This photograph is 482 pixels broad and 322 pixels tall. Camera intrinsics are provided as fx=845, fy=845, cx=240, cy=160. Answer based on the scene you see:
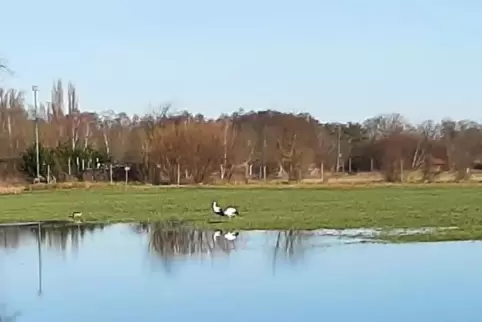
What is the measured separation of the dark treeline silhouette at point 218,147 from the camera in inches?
1877

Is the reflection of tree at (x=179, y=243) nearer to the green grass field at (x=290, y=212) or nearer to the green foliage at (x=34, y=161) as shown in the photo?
the green grass field at (x=290, y=212)

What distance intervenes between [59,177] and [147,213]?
79.5ft

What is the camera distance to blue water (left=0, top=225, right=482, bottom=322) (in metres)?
8.80

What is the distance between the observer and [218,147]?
4778cm

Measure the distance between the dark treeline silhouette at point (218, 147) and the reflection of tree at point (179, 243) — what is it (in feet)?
93.3

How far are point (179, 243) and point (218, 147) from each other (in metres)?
32.4

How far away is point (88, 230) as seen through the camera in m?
19.0

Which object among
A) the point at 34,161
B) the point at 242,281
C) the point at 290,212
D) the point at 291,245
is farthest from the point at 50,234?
the point at 34,161

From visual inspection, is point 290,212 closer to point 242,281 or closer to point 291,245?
Result: point 291,245

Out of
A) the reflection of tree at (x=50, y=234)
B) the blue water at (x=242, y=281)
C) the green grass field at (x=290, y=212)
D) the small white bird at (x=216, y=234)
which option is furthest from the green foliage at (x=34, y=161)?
the blue water at (x=242, y=281)

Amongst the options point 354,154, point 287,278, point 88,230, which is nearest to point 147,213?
point 88,230

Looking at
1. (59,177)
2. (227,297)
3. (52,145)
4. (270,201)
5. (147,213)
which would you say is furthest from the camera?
(52,145)

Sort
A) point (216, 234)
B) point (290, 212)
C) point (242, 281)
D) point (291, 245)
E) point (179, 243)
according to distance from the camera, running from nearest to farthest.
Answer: point (242, 281) → point (291, 245) → point (179, 243) → point (216, 234) → point (290, 212)

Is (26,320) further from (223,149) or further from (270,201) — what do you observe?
(223,149)
